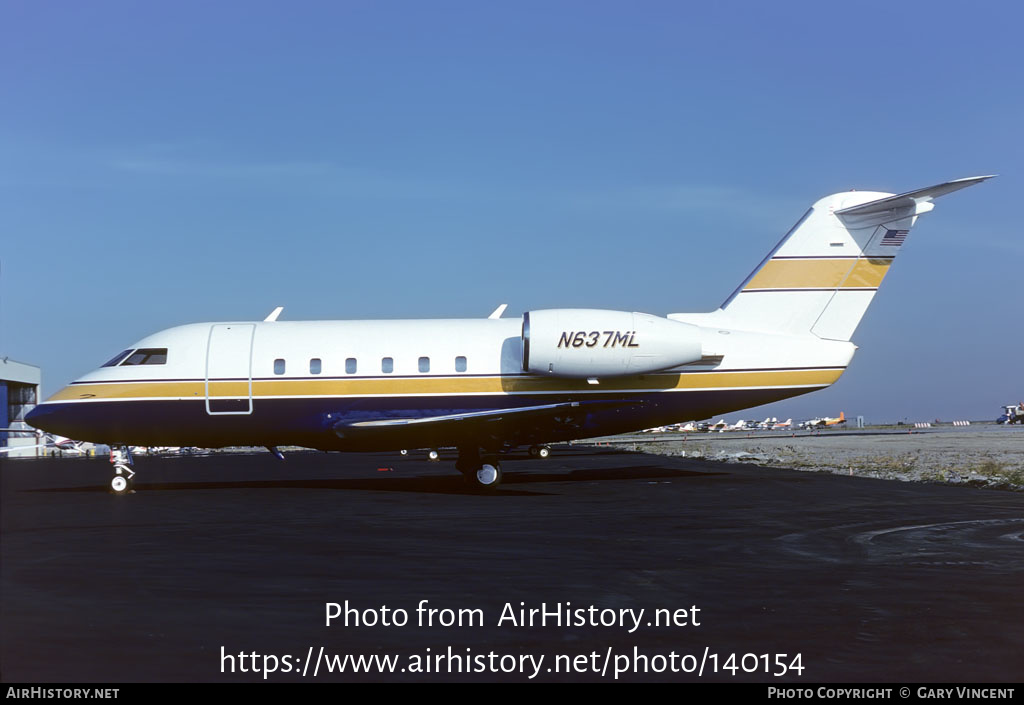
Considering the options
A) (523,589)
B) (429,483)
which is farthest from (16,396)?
(523,589)

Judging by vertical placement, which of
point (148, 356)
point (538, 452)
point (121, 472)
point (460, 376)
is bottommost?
point (538, 452)

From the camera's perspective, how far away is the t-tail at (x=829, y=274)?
25.0 meters

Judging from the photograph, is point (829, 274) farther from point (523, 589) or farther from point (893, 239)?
point (523, 589)

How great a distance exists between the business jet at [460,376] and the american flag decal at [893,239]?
0.03 metres

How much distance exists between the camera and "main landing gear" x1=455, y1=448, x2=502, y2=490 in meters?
23.0

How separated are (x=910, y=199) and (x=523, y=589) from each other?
1874 centimetres

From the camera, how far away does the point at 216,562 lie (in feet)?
36.7

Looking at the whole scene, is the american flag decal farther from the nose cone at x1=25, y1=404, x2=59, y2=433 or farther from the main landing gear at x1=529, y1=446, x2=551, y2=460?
the main landing gear at x1=529, y1=446, x2=551, y2=460

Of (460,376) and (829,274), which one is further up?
(829,274)

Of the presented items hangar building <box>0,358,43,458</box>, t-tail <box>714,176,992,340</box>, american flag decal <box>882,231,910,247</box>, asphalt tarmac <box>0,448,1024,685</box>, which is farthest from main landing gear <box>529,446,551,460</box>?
hangar building <box>0,358,43,458</box>

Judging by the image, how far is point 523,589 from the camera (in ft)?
30.2

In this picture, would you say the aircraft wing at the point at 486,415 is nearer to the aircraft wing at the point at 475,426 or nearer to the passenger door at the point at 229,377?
the aircraft wing at the point at 475,426

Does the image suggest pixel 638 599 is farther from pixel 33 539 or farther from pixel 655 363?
pixel 655 363
